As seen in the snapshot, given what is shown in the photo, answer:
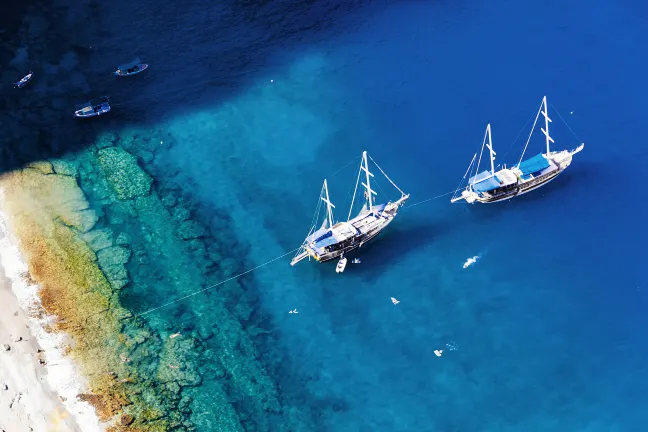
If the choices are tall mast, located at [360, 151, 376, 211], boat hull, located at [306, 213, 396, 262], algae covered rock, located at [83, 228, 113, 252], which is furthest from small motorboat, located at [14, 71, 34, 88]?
boat hull, located at [306, 213, 396, 262]

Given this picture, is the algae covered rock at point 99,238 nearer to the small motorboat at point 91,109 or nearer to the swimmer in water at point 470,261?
the small motorboat at point 91,109

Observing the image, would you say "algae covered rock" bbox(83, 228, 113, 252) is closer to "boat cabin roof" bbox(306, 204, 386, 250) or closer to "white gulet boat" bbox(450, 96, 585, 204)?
"boat cabin roof" bbox(306, 204, 386, 250)

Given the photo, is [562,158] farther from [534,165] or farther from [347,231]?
[347,231]

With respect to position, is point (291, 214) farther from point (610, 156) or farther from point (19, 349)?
point (610, 156)

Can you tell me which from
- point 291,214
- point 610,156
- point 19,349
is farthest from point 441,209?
point 19,349

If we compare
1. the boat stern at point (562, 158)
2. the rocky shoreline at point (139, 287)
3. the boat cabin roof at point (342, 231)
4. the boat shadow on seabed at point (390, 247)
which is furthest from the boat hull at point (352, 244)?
the boat stern at point (562, 158)
